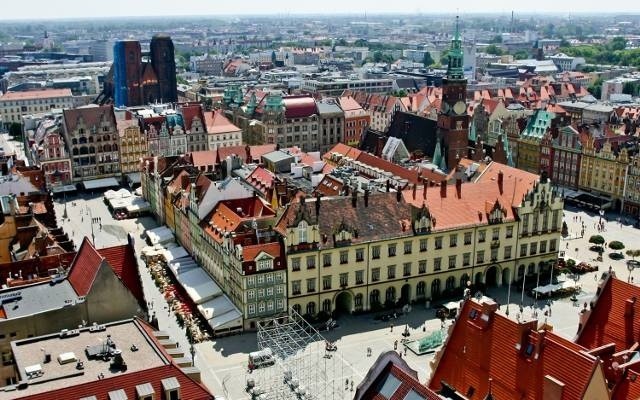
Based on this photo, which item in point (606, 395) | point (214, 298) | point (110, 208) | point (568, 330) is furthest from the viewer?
point (110, 208)

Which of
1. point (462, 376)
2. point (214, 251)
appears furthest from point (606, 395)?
point (214, 251)

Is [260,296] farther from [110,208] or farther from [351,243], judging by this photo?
[110,208]

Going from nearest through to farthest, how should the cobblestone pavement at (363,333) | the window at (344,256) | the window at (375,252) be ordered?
1. the cobblestone pavement at (363,333)
2. the window at (344,256)
3. the window at (375,252)

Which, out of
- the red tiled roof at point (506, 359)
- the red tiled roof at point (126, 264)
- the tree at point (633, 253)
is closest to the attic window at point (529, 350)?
the red tiled roof at point (506, 359)

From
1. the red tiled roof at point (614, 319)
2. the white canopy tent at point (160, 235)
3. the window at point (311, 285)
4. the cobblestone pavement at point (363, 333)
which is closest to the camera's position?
the red tiled roof at point (614, 319)

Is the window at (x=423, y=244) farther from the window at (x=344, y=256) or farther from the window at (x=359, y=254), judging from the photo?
the window at (x=344, y=256)

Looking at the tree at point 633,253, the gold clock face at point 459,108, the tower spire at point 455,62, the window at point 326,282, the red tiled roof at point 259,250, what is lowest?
the tree at point 633,253

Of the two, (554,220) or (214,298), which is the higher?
(554,220)

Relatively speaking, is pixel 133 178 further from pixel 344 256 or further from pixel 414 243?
pixel 414 243
